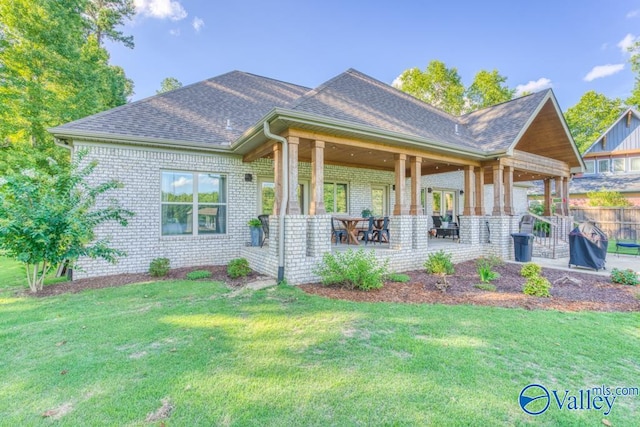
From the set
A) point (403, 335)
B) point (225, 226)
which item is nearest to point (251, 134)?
point (225, 226)

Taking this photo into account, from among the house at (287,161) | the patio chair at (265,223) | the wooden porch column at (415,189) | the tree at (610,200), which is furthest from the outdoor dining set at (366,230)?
the tree at (610,200)

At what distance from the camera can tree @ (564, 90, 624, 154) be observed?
26125 millimetres

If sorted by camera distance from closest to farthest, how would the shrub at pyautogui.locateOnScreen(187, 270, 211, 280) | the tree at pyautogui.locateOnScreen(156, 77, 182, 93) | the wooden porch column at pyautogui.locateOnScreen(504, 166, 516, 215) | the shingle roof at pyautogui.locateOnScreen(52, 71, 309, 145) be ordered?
1. the shrub at pyautogui.locateOnScreen(187, 270, 211, 280)
2. the shingle roof at pyautogui.locateOnScreen(52, 71, 309, 145)
3. the wooden porch column at pyautogui.locateOnScreen(504, 166, 516, 215)
4. the tree at pyautogui.locateOnScreen(156, 77, 182, 93)

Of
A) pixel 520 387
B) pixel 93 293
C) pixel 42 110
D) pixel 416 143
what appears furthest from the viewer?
pixel 42 110

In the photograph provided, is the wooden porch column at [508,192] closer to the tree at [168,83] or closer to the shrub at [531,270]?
the shrub at [531,270]

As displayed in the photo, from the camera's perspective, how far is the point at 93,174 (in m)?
6.87

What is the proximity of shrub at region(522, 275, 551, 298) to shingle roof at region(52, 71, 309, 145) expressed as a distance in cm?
636

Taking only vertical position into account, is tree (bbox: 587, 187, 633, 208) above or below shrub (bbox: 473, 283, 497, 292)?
above

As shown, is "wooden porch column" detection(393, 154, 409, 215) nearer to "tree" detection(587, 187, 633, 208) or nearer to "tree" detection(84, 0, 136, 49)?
"tree" detection(587, 187, 633, 208)

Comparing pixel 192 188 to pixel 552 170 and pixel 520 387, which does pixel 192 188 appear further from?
pixel 552 170

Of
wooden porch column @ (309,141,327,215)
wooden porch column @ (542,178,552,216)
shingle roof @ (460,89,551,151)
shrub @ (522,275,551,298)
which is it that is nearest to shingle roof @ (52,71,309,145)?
wooden porch column @ (309,141,327,215)

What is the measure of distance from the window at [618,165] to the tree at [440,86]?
1183cm

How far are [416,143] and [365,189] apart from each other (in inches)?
161

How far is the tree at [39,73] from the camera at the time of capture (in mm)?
9258
